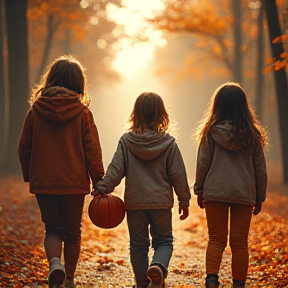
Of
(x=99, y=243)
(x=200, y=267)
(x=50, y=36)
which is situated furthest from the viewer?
(x=50, y=36)

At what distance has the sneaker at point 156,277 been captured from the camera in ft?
16.0

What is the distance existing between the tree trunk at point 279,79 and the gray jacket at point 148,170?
7.98 metres

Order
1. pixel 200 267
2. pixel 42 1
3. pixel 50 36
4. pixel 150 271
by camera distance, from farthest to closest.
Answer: pixel 50 36, pixel 42 1, pixel 200 267, pixel 150 271

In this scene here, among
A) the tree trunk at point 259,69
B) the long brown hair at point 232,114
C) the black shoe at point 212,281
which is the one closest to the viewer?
the black shoe at point 212,281

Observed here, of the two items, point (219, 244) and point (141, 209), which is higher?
point (141, 209)

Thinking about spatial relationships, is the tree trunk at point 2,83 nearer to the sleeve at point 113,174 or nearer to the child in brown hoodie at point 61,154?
the child in brown hoodie at point 61,154

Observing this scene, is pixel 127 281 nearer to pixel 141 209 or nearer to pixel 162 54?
pixel 141 209

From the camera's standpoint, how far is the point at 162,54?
157ft

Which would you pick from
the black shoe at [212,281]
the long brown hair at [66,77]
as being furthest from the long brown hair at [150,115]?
the black shoe at [212,281]

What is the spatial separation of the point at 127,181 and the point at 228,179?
96 centimetres

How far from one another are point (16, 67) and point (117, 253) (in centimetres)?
903

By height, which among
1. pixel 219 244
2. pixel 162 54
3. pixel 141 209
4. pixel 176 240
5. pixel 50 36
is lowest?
pixel 176 240

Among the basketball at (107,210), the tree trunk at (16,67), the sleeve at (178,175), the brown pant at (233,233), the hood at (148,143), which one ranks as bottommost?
the brown pant at (233,233)

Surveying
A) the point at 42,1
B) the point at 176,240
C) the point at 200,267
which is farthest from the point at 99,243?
the point at 42,1
